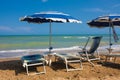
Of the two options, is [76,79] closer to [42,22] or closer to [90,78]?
[90,78]

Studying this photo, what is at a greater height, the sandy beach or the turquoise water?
the sandy beach

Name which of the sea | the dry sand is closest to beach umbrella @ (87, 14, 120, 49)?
the sea

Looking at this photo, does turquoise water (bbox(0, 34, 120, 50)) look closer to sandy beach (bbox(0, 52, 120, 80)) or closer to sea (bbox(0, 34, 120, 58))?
sea (bbox(0, 34, 120, 58))

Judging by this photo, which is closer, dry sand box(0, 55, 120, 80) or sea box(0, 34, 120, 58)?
dry sand box(0, 55, 120, 80)

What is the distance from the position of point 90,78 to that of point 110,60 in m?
3.11

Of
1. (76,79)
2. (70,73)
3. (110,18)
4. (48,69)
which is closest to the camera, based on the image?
(76,79)

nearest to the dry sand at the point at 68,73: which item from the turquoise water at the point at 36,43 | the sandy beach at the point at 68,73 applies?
the sandy beach at the point at 68,73

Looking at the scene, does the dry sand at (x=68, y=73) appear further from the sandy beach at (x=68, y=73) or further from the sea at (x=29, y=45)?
the sea at (x=29, y=45)

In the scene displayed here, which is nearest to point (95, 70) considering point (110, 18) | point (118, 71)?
point (118, 71)

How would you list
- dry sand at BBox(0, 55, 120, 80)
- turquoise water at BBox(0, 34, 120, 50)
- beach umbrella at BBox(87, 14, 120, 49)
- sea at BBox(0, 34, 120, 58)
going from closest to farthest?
dry sand at BBox(0, 55, 120, 80)
beach umbrella at BBox(87, 14, 120, 49)
sea at BBox(0, 34, 120, 58)
turquoise water at BBox(0, 34, 120, 50)

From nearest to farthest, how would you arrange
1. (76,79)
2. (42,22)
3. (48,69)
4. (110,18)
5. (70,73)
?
(76,79) → (70,73) → (48,69) → (110,18) → (42,22)

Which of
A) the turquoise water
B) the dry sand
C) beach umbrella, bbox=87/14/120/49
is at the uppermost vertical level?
beach umbrella, bbox=87/14/120/49

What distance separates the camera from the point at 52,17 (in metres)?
7.21

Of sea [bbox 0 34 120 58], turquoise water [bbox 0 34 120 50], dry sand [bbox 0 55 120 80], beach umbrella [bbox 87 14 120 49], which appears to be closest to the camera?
dry sand [bbox 0 55 120 80]
